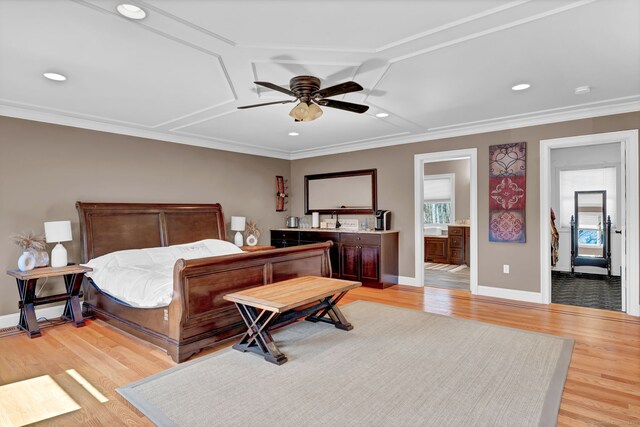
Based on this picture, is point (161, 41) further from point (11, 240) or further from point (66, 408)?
point (11, 240)

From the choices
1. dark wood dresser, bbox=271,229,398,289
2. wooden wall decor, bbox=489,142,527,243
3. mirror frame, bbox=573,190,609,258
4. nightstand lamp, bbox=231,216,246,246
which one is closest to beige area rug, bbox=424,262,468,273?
dark wood dresser, bbox=271,229,398,289

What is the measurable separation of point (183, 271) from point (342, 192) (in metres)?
4.22

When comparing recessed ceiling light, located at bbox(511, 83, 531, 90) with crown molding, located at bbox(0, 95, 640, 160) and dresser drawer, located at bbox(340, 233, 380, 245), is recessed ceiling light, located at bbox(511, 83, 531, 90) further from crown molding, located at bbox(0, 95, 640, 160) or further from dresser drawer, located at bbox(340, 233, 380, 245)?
dresser drawer, located at bbox(340, 233, 380, 245)

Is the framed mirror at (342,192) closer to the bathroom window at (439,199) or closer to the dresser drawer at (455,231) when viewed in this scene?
the dresser drawer at (455,231)

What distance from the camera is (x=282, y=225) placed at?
24.1 ft

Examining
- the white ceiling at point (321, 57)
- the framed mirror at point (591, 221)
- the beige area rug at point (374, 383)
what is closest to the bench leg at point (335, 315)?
the beige area rug at point (374, 383)

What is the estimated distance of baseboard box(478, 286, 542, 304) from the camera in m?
4.81

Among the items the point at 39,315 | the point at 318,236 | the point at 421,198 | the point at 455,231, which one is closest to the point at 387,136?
the point at 421,198

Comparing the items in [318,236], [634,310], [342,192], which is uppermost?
[342,192]

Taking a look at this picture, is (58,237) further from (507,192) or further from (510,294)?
(510,294)

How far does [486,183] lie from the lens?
5.17m

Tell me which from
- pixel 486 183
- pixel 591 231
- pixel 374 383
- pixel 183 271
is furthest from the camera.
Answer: pixel 591 231

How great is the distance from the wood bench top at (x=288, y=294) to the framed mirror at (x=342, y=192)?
117 inches

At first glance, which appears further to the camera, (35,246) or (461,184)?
(461,184)
